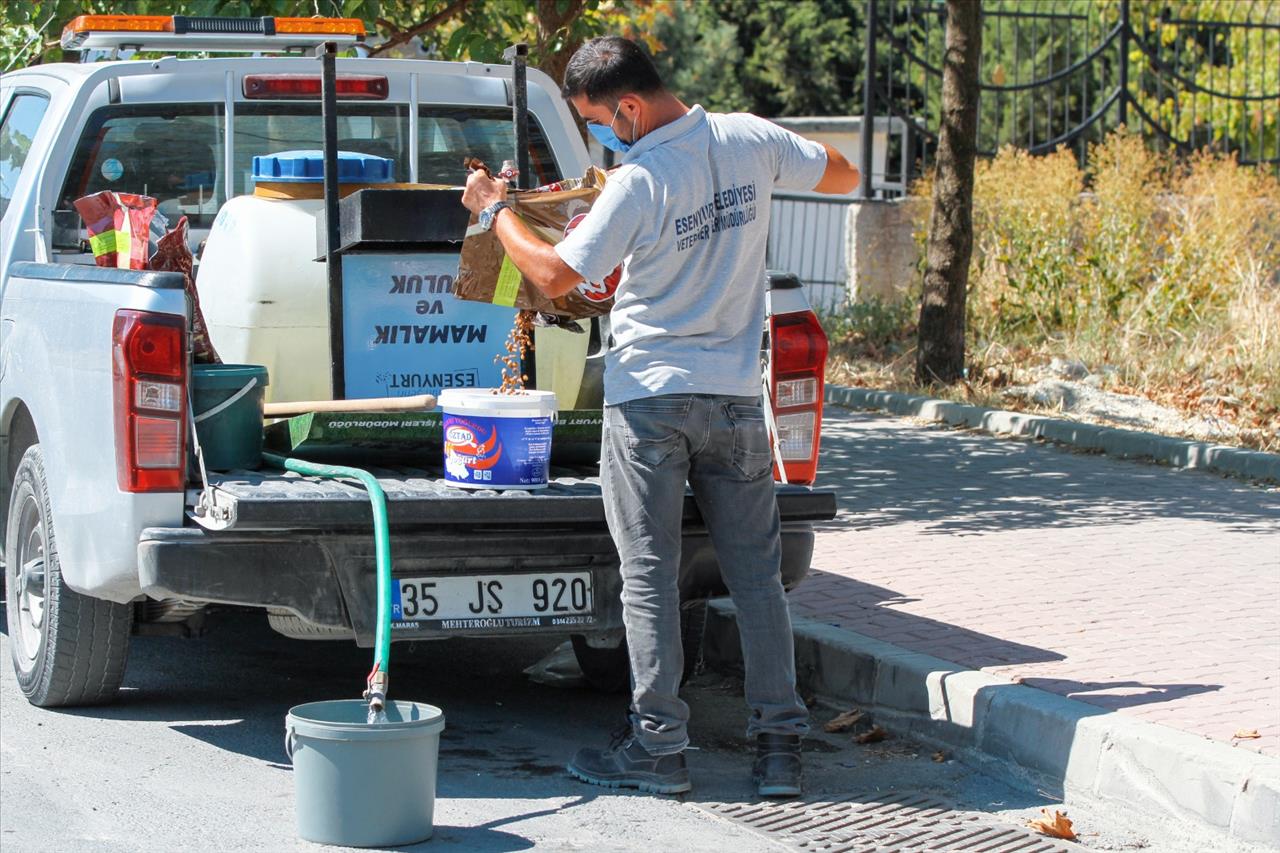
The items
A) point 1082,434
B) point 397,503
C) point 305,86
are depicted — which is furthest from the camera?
point 1082,434

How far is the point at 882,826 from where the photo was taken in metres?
4.61

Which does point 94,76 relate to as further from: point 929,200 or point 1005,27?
point 1005,27

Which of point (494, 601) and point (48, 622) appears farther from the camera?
point (48, 622)

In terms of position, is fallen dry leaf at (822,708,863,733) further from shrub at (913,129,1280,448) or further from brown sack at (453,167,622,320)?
shrub at (913,129,1280,448)

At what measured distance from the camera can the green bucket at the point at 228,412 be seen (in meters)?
4.88

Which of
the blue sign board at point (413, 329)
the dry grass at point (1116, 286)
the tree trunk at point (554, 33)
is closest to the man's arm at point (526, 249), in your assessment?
the blue sign board at point (413, 329)

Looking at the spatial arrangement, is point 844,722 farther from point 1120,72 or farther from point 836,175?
point 1120,72

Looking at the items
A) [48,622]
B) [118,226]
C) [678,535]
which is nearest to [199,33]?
[118,226]

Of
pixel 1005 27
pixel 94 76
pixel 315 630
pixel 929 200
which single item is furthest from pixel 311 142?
pixel 1005 27

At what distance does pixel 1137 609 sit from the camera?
6.39 m

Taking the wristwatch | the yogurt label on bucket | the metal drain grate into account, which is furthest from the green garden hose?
the metal drain grate

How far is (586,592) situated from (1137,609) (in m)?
2.45

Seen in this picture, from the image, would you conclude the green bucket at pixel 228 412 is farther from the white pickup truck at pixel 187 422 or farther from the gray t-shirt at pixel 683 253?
the gray t-shirt at pixel 683 253

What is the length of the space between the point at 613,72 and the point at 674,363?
778mm
